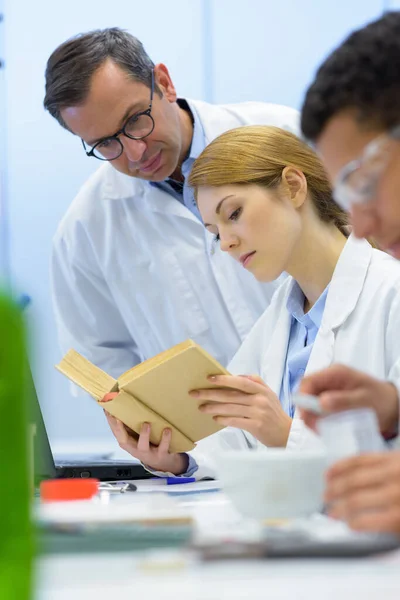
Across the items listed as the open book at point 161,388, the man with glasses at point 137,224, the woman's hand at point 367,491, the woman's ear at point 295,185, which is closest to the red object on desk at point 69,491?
the open book at point 161,388

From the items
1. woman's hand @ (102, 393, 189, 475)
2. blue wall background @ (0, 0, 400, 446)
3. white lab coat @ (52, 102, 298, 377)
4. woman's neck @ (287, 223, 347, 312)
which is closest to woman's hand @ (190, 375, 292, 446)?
woman's hand @ (102, 393, 189, 475)

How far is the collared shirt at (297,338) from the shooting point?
2.15 meters

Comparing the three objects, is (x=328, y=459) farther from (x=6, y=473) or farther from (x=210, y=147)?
(x=210, y=147)

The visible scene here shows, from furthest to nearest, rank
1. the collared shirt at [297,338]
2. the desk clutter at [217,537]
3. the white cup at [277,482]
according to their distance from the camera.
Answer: the collared shirt at [297,338], the white cup at [277,482], the desk clutter at [217,537]

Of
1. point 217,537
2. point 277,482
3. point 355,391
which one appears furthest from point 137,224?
point 217,537

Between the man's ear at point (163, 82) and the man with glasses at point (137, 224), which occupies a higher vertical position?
the man's ear at point (163, 82)

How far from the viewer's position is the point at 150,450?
1.99 m

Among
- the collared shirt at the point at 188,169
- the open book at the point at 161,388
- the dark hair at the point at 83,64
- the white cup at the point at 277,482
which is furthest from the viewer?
the collared shirt at the point at 188,169

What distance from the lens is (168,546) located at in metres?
0.83

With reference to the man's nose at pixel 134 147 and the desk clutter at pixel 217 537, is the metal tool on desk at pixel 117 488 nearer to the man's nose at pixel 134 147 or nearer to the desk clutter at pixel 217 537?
the desk clutter at pixel 217 537

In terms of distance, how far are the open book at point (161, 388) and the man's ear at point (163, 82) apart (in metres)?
1.21

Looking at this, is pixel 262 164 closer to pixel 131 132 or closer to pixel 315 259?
pixel 315 259

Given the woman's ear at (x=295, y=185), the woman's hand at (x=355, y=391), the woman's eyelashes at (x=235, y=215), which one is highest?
the woman's ear at (x=295, y=185)

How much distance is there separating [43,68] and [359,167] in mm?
3221
